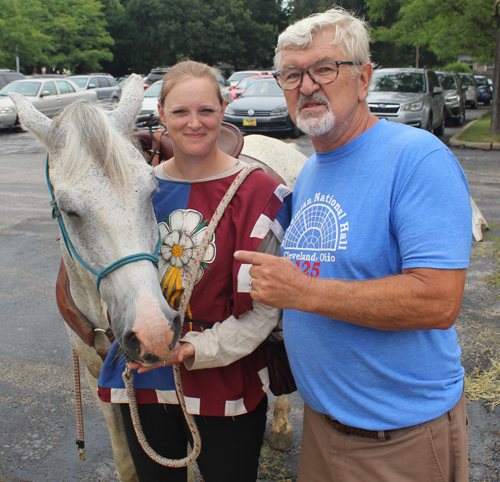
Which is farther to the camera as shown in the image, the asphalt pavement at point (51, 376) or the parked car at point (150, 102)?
the parked car at point (150, 102)

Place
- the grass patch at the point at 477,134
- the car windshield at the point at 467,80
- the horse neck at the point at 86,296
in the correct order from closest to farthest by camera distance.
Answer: the horse neck at the point at 86,296
the grass patch at the point at 477,134
the car windshield at the point at 467,80

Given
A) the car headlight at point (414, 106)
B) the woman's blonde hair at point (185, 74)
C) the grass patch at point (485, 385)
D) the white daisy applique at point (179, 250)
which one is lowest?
the grass patch at point (485, 385)

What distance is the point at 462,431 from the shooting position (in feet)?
4.91

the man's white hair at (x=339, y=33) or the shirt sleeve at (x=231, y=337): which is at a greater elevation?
the man's white hair at (x=339, y=33)

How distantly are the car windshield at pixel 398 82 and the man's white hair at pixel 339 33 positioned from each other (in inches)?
520

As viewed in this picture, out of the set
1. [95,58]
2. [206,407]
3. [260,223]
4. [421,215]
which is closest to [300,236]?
[260,223]

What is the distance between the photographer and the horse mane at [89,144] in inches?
64.6

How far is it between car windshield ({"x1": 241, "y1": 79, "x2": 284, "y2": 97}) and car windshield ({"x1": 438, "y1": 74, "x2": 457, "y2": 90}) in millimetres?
9792

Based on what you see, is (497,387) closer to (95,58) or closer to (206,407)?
(206,407)

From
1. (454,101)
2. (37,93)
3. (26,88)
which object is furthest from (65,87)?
(454,101)

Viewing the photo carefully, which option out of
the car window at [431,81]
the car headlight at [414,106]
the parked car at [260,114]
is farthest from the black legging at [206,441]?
the car window at [431,81]

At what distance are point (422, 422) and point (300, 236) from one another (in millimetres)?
704

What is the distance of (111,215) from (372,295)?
88 cm

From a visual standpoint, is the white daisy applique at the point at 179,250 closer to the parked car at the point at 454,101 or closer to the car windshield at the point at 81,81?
the parked car at the point at 454,101
